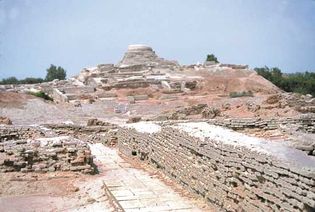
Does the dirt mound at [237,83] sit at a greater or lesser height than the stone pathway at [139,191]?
greater

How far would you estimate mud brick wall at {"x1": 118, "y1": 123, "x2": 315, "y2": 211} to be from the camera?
5125 millimetres

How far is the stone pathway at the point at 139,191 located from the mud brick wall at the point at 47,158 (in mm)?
549

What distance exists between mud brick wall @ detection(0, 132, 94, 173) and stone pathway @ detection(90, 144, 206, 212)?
549 mm

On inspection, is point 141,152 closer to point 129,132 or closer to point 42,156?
point 129,132

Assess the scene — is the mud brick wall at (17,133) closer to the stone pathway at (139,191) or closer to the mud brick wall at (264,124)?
the stone pathway at (139,191)

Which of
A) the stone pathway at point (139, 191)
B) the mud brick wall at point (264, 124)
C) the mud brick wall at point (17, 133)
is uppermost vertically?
the mud brick wall at point (264, 124)

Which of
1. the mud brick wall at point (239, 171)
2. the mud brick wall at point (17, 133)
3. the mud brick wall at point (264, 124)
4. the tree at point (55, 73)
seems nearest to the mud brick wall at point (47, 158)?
the mud brick wall at point (239, 171)

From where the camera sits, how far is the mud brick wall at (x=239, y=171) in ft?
16.8

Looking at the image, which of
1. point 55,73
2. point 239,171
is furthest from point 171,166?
point 55,73

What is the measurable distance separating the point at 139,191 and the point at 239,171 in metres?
2.30

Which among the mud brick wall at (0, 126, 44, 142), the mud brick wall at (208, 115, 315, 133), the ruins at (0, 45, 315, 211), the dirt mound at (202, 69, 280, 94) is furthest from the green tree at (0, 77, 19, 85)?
the mud brick wall at (208, 115, 315, 133)

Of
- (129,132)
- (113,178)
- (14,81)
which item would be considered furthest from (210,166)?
(14,81)

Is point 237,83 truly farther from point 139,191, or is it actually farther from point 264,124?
point 139,191

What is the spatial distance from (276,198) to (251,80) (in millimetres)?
36081
